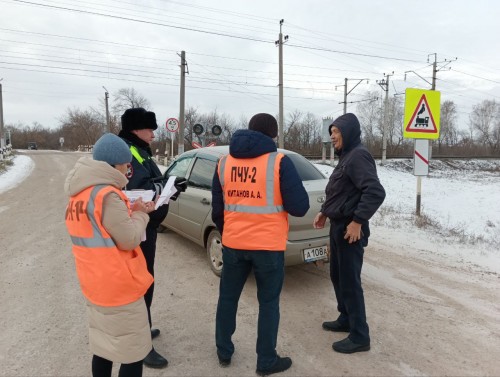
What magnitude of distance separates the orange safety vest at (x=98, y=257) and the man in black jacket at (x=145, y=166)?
0.75 metres

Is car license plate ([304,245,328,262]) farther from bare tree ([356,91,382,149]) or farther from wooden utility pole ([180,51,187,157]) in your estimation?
bare tree ([356,91,382,149])

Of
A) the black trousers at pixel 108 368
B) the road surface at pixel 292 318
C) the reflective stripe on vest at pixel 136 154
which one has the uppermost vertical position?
the reflective stripe on vest at pixel 136 154

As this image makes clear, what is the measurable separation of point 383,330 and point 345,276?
785 millimetres

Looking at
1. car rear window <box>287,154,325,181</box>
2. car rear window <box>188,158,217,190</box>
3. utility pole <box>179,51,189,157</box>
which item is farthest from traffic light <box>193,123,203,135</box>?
car rear window <box>287,154,325,181</box>

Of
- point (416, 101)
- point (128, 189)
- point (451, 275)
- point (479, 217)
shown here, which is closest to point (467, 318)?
point (451, 275)

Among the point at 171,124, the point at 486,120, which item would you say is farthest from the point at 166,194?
the point at 486,120

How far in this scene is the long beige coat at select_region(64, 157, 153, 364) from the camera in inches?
76.6

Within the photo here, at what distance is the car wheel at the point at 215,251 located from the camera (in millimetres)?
4660

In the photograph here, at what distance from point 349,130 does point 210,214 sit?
7.42 ft

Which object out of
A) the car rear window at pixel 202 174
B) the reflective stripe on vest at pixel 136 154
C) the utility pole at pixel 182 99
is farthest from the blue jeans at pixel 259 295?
the utility pole at pixel 182 99

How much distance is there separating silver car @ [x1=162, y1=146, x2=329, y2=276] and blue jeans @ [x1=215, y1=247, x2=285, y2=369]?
136 centimetres

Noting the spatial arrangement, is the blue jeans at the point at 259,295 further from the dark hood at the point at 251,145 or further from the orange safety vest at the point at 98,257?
the orange safety vest at the point at 98,257

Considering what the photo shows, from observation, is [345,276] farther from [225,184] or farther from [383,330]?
[225,184]

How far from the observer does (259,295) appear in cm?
277
